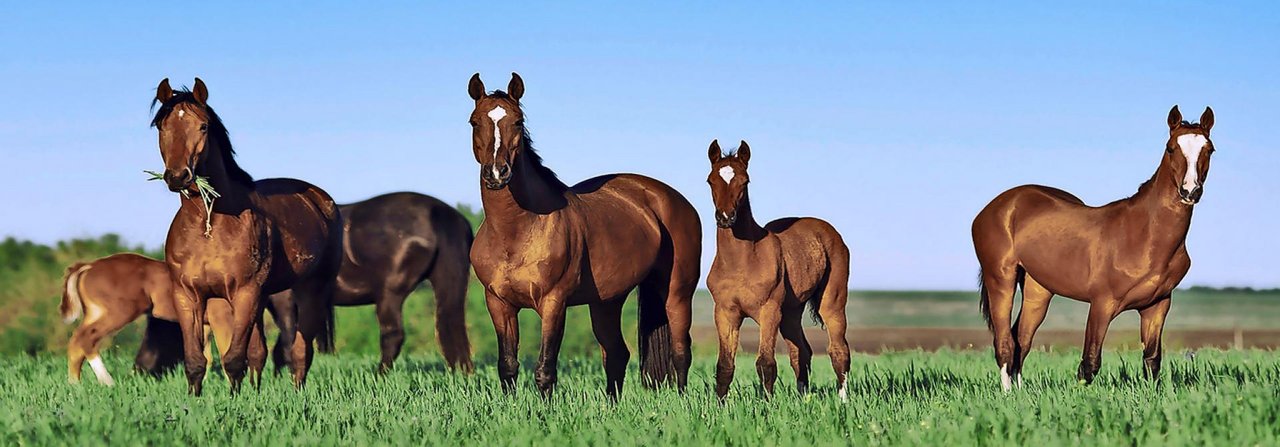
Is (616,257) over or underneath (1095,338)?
over

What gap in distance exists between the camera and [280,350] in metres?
15.3

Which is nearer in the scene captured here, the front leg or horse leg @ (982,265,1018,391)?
the front leg

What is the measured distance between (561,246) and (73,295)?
6.77 metres

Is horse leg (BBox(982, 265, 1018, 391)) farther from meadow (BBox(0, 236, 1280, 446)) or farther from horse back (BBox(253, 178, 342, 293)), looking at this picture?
horse back (BBox(253, 178, 342, 293))

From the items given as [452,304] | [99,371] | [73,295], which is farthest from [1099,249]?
[73,295]

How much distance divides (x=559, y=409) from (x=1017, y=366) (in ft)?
17.5

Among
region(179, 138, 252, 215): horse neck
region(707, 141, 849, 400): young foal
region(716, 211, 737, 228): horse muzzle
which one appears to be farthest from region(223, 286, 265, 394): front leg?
region(716, 211, 737, 228): horse muzzle

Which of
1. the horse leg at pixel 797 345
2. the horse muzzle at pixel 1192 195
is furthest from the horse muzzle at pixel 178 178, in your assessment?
the horse muzzle at pixel 1192 195

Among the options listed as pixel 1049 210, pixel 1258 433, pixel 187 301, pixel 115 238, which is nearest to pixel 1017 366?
pixel 1049 210

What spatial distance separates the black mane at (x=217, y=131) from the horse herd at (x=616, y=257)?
0.02 m

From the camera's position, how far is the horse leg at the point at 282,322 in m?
14.6

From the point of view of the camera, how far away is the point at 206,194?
10.3 metres

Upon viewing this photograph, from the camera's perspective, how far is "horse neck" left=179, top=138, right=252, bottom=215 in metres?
10.2

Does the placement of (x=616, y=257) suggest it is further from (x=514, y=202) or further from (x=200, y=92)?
(x=200, y=92)
